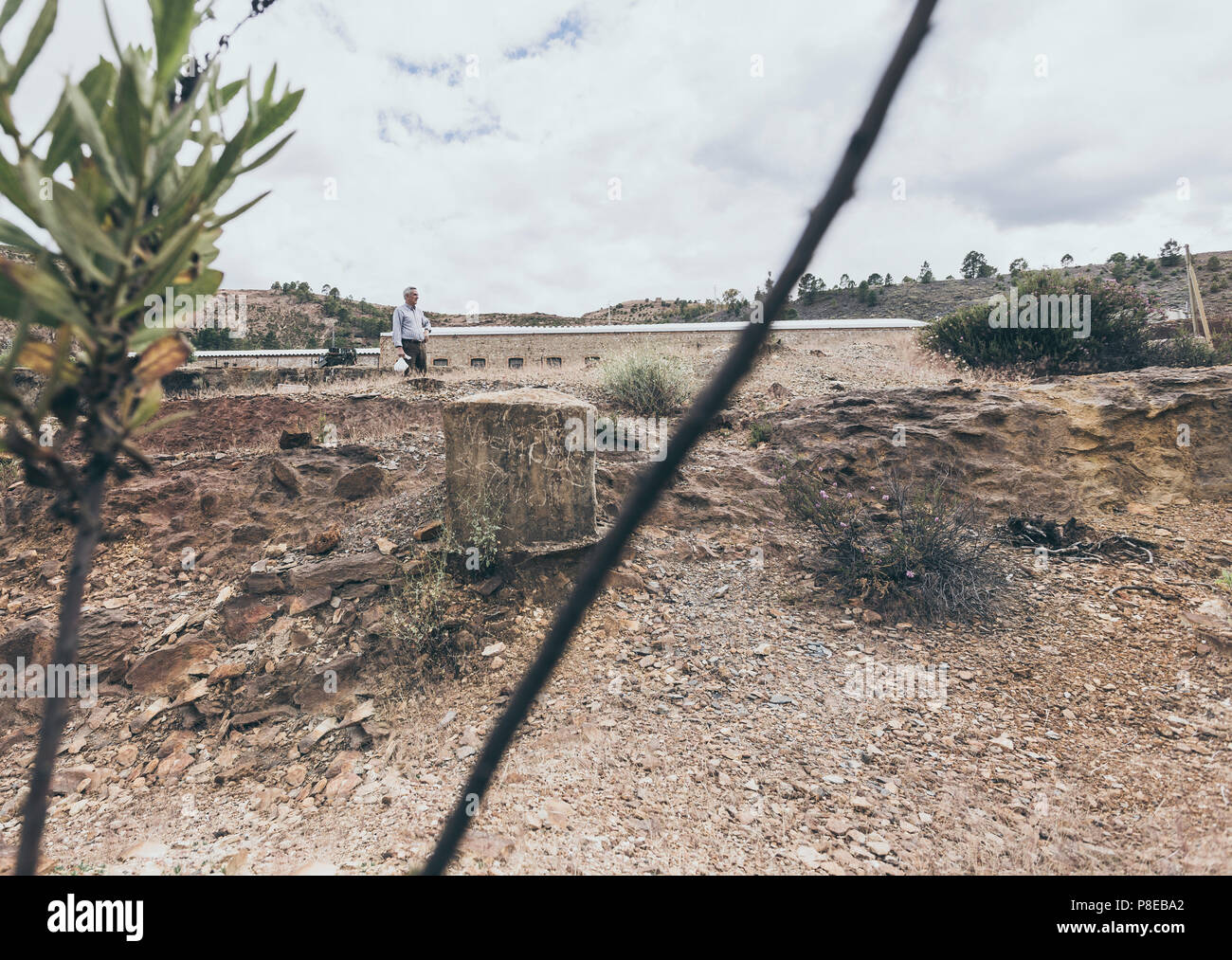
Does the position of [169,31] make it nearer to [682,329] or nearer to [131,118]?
[131,118]

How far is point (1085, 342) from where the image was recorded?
7855 mm

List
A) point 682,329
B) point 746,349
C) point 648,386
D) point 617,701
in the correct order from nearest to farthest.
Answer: point 746,349
point 617,701
point 648,386
point 682,329

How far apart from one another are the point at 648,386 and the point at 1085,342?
223 inches

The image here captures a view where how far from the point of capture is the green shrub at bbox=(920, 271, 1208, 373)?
771cm

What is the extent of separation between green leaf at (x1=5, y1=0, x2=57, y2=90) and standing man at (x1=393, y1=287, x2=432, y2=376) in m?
8.19

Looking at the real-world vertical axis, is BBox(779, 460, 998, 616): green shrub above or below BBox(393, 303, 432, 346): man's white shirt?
below

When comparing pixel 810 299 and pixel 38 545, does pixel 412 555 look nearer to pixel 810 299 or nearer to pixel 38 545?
pixel 38 545

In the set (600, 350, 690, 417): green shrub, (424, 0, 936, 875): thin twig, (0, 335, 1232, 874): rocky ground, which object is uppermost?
(600, 350, 690, 417): green shrub

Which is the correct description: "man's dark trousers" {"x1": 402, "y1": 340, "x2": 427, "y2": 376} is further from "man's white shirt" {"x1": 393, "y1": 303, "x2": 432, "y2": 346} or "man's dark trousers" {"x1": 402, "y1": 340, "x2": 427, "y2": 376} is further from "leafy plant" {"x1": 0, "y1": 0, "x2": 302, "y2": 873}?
"leafy plant" {"x1": 0, "y1": 0, "x2": 302, "y2": 873}

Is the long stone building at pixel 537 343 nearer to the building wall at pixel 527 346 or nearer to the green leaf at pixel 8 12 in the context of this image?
the building wall at pixel 527 346

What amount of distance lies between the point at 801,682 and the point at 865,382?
21.0ft

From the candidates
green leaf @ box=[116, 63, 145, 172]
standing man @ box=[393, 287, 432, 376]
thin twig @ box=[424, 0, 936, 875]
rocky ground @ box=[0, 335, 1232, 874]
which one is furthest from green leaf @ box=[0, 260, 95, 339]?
standing man @ box=[393, 287, 432, 376]

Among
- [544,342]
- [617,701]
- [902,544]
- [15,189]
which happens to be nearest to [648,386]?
[902,544]

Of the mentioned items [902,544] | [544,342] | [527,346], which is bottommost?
[902,544]
